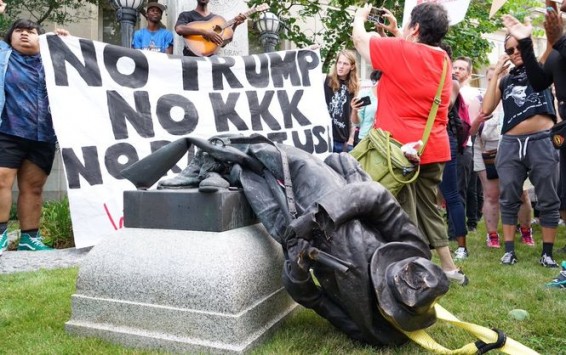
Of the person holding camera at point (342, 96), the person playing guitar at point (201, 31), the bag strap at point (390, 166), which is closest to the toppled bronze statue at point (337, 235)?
the bag strap at point (390, 166)

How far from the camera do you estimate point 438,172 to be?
3.67 metres

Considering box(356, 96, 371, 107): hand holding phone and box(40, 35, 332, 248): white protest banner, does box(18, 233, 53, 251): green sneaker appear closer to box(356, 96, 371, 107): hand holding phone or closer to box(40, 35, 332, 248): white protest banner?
box(40, 35, 332, 248): white protest banner

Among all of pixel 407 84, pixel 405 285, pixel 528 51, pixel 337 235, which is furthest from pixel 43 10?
pixel 405 285

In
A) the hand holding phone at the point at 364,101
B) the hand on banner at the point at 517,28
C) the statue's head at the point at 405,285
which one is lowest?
the statue's head at the point at 405,285

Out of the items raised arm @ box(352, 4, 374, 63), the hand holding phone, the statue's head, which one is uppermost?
raised arm @ box(352, 4, 374, 63)

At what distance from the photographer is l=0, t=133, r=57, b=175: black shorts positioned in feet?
15.5

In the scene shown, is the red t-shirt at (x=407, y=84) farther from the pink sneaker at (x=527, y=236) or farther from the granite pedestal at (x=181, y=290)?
the pink sneaker at (x=527, y=236)

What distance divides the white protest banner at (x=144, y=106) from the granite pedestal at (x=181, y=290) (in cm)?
240

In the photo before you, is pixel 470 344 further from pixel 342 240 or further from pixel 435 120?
pixel 435 120

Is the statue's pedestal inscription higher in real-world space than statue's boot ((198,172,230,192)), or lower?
lower

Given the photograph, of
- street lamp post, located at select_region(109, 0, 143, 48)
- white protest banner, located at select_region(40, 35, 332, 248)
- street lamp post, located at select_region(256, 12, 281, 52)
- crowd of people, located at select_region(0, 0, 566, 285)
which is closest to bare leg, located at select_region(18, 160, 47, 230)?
crowd of people, located at select_region(0, 0, 566, 285)

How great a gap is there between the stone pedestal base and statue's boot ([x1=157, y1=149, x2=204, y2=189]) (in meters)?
0.27

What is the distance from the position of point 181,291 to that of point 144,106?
3.55 m

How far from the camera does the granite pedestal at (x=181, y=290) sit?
2408 millimetres
